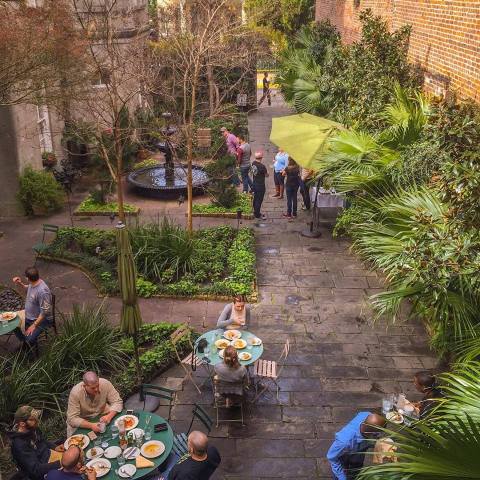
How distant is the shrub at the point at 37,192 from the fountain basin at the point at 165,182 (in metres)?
2.35

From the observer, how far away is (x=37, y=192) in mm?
13477

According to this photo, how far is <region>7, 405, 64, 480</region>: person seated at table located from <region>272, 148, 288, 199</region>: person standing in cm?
1014

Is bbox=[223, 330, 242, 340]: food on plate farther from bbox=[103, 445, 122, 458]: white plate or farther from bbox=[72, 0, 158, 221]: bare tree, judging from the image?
bbox=[72, 0, 158, 221]: bare tree

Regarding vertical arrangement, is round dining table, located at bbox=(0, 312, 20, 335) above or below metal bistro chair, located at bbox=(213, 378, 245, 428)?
above

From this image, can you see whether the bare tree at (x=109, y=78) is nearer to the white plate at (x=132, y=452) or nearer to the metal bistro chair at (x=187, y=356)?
the metal bistro chair at (x=187, y=356)

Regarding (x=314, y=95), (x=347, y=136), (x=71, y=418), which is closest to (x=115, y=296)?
(x=71, y=418)

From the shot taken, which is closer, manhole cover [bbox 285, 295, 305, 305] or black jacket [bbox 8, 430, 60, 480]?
black jacket [bbox 8, 430, 60, 480]

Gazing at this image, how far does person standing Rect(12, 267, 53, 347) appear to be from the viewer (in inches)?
306

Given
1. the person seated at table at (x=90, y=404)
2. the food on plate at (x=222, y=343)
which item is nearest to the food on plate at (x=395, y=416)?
the food on plate at (x=222, y=343)

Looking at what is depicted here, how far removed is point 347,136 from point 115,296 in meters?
5.01

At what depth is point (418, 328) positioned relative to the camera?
912 cm

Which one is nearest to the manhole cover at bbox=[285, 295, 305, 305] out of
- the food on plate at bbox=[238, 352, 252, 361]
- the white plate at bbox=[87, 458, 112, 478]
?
the food on plate at bbox=[238, 352, 252, 361]

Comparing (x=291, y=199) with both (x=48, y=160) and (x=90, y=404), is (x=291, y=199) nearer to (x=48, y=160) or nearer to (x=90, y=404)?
(x=48, y=160)

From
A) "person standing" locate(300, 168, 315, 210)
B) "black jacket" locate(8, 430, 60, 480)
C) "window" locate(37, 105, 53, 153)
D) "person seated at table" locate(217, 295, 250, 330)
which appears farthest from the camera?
"window" locate(37, 105, 53, 153)
